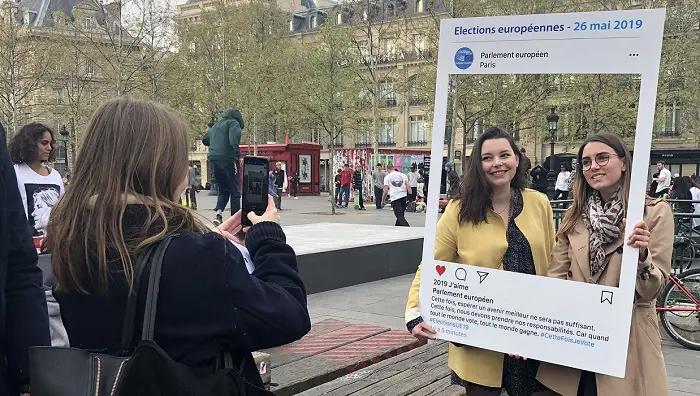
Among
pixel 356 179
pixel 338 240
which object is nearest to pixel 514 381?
pixel 338 240

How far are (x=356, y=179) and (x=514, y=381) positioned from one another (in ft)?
72.6

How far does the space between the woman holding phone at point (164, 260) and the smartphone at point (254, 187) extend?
241 millimetres

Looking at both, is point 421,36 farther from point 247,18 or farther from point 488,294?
point 488,294

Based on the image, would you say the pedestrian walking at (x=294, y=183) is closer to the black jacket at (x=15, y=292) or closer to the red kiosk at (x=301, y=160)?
the red kiosk at (x=301, y=160)

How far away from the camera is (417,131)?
3891 cm

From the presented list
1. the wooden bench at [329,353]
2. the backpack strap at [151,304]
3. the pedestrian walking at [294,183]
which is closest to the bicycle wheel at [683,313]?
the wooden bench at [329,353]

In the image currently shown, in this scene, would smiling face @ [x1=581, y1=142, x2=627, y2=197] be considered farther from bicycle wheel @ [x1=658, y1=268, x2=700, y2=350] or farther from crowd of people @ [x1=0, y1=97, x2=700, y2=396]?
bicycle wheel @ [x1=658, y1=268, x2=700, y2=350]

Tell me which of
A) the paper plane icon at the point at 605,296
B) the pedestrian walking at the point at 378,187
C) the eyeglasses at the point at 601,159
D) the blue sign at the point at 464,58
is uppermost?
the blue sign at the point at 464,58

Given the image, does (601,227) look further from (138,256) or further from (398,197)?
(398,197)

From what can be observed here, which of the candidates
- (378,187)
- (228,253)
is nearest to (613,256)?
(228,253)

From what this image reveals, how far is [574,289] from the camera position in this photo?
2.23 meters

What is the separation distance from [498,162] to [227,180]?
7.69 meters

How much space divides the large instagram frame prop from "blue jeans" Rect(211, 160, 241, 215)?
23.2 ft

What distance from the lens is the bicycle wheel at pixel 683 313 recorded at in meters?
5.24
